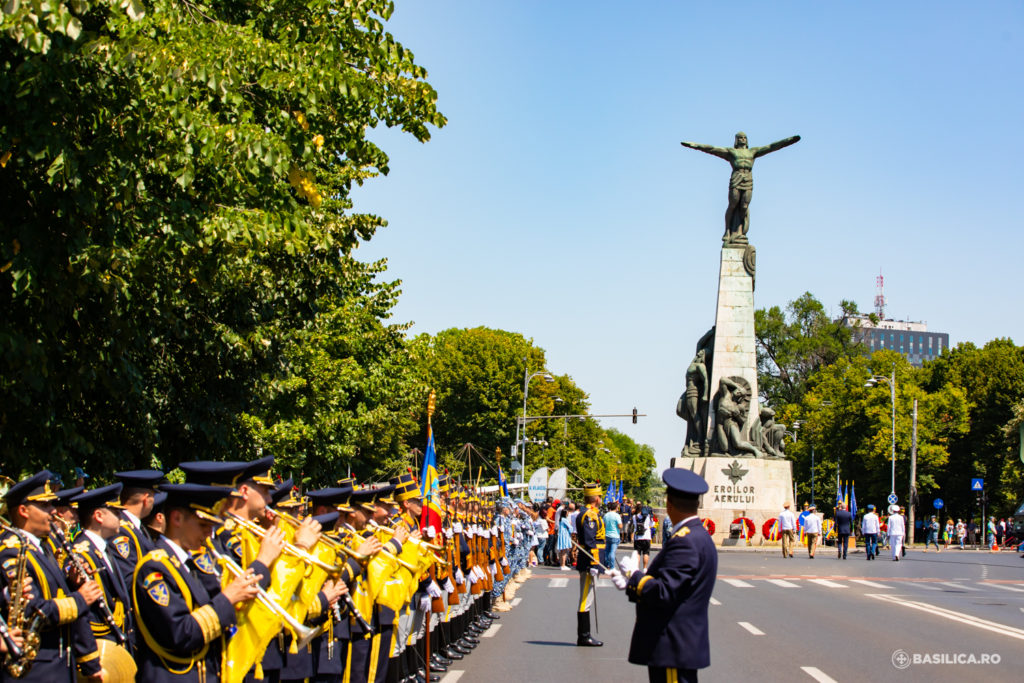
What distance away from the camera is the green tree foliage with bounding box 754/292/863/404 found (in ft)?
322

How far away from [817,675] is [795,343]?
87.9 m

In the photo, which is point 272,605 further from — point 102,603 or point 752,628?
point 752,628

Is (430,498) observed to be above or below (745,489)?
below

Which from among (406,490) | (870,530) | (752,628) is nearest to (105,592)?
(406,490)

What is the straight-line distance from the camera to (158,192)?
1273 cm

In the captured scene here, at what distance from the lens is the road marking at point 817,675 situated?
37.2 ft

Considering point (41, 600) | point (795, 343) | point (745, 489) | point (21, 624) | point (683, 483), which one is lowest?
point (21, 624)

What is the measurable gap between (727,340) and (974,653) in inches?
1248

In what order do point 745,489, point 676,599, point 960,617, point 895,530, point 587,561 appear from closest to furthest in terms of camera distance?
1. point 676,599
2. point 587,561
3. point 960,617
4. point 895,530
5. point 745,489

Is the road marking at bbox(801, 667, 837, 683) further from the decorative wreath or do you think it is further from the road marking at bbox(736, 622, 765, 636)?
the decorative wreath

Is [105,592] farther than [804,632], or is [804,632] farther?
[804,632]

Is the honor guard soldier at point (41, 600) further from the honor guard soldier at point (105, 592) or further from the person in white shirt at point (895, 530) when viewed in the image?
the person in white shirt at point (895, 530)

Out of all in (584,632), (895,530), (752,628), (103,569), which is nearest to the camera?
(103,569)

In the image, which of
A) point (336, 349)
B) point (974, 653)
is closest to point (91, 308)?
point (974, 653)
